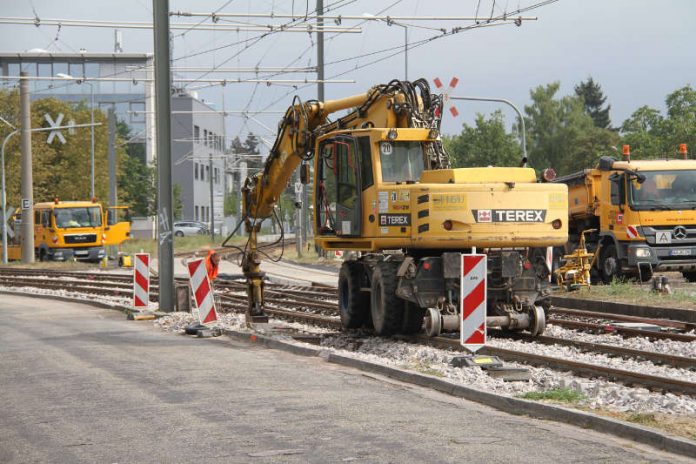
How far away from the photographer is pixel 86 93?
101 meters

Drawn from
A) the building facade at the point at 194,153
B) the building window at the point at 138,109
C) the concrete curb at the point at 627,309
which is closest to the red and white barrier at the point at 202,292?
the concrete curb at the point at 627,309

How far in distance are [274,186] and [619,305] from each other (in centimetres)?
669

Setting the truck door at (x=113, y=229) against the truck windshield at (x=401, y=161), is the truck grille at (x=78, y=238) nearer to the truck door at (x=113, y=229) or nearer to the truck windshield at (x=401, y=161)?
the truck door at (x=113, y=229)

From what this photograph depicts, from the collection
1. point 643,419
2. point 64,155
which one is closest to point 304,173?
point 643,419

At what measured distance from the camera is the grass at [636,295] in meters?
20.5

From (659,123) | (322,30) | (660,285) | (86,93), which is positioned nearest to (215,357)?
(660,285)

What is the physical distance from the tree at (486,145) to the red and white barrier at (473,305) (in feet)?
249

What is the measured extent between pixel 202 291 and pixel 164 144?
4248mm

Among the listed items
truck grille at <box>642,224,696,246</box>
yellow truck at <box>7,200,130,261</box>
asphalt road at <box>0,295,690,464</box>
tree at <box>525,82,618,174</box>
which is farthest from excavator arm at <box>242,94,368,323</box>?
tree at <box>525,82,618,174</box>

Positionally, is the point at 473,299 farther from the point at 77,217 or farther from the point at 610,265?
the point at 77,217

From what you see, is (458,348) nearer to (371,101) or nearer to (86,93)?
(371,101)

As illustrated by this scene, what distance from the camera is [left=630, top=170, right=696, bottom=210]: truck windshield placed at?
82.9 ft

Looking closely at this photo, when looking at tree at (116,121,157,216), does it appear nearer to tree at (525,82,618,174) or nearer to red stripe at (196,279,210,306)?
tree at (525,82,618,174)

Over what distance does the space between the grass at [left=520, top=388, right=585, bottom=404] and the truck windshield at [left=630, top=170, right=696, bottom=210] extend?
1566cm
